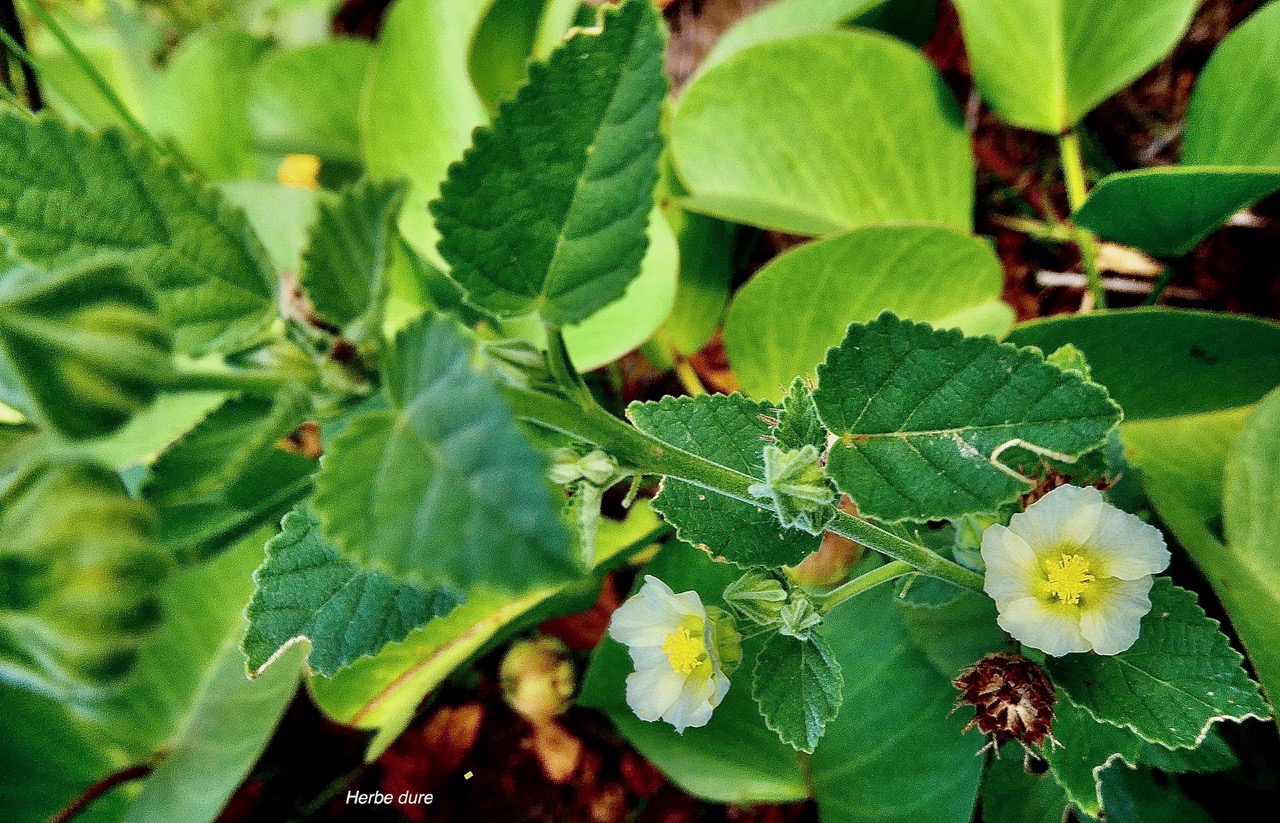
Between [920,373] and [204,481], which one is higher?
[204,481]

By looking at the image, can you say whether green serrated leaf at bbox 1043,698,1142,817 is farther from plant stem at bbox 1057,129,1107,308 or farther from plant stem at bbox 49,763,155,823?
plant stem at bbox 49,763,155,823

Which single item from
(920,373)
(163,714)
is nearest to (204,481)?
(920,373)

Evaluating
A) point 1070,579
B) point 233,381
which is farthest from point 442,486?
point 1070,579

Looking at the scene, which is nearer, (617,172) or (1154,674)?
(617,172)

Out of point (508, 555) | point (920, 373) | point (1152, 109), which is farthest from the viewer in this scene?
point (1152, 109)

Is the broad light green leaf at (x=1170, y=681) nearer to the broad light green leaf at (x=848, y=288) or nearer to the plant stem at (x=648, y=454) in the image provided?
the plant stem at (x=648, y=454)

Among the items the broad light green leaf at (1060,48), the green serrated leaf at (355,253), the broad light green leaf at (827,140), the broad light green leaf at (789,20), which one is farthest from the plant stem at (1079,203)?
the green serrated leaf at (355,253)

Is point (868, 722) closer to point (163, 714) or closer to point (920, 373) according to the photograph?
point (920, 373)
